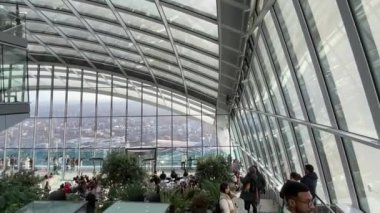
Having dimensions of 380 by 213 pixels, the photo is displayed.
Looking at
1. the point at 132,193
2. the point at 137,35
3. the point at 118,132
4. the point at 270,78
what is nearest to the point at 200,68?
the point at 137,35

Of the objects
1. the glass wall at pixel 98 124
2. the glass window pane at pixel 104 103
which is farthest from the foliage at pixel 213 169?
the glass window pane at pixel 104 103

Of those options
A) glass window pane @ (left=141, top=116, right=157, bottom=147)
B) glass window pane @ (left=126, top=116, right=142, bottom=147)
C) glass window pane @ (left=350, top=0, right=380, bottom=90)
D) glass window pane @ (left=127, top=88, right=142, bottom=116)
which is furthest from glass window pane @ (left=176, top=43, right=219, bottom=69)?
glass window pane @ (left=350, top=0, right=380, bottom=90)

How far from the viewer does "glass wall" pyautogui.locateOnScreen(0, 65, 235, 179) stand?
109 feet

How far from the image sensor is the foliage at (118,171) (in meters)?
19.1

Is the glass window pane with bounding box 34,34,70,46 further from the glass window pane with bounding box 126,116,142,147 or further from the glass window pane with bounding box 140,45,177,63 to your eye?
the glass window pane with bounding box 126,116,142,147

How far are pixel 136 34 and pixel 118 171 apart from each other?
6255 millimetres

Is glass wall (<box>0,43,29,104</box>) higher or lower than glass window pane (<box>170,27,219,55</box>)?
lower

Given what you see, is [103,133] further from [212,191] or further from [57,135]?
[212,191]

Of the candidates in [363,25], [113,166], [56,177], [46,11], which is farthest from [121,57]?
[363,25]

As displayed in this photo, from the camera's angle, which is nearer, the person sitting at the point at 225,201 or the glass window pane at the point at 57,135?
the person sitting at the point at 225,201

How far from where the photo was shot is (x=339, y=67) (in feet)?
21.0

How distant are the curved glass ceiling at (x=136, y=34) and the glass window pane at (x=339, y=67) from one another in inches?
262

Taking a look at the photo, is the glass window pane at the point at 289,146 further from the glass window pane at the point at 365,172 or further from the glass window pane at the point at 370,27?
the glass window pane at the point at 370,27

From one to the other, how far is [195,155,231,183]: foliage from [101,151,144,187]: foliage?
2.80 metres
